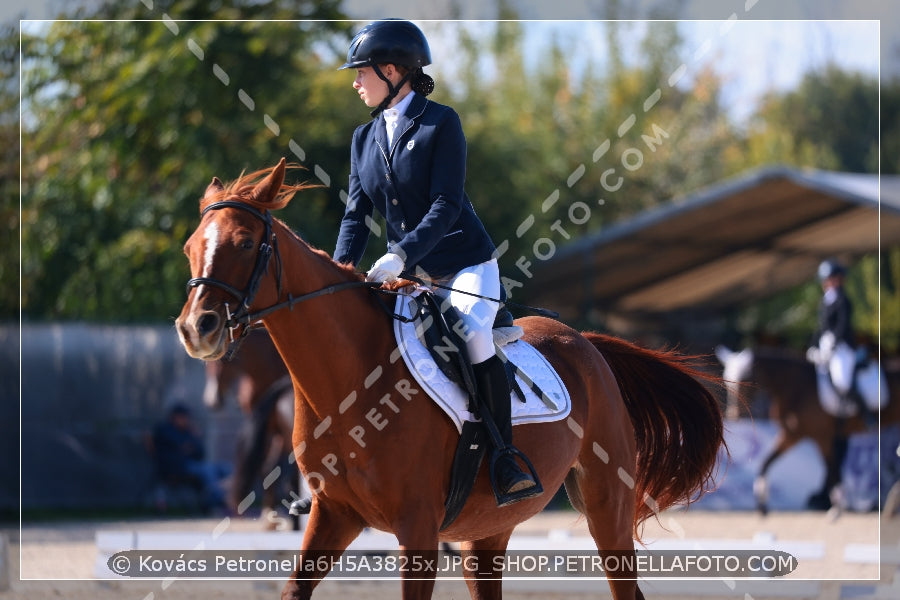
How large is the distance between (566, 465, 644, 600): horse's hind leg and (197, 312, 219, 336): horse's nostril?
7.49ft

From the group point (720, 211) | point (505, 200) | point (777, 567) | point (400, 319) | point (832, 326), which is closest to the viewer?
point (400, 319)

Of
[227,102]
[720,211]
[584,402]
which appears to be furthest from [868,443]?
[584,402]

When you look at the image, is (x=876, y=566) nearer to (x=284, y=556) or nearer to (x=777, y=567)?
(x=777, y=567)

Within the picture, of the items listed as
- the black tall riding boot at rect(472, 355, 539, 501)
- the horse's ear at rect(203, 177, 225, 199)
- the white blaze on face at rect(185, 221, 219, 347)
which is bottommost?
the black tall riding boot at rect(472, 355, 539, 501)

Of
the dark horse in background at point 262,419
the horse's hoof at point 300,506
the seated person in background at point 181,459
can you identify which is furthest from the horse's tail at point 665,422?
the seated person in background at point 181,459

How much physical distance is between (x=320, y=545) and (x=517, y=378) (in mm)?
1147

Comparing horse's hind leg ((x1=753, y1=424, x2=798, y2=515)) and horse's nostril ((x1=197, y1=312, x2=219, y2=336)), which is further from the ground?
horse's nostril ((x1=197, y1=312, x2=219, y2=336))

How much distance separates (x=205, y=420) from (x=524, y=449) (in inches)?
455

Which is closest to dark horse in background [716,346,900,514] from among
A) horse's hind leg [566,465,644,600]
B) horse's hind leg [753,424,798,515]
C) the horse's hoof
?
horse's hind leg [753,424,798,515]

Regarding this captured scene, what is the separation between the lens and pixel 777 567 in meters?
7.50

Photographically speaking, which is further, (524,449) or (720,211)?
(720,211)

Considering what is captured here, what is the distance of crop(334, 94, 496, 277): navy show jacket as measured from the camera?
4.61 metres

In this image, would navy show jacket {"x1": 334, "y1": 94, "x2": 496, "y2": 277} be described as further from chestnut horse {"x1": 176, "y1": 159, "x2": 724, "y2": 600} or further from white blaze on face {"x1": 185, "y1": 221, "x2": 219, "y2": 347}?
white blaze on face {"x1": 185, "y1": 221, "x2": 219, "y2": 347}

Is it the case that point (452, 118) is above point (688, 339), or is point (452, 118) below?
above
